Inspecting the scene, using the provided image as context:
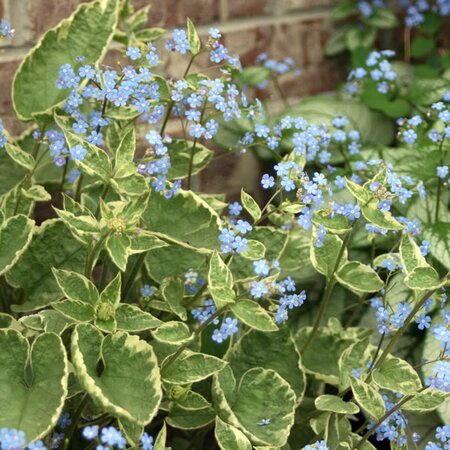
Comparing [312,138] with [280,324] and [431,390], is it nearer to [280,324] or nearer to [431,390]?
[280,324]

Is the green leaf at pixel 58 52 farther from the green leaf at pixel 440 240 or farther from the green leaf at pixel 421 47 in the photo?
the green leaf at pixel 421 47

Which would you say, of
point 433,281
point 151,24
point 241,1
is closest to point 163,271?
point 433,281

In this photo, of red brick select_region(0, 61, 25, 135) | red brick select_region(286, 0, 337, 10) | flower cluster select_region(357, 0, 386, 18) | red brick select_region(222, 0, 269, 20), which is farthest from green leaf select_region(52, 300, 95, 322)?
flower cluster select_region(357, 0, 386, 18)

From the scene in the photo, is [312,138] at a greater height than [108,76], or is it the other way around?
[108,76]

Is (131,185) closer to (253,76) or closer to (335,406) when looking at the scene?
(335,406)

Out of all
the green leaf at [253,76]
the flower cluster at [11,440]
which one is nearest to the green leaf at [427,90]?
the green leaf at [253,76]

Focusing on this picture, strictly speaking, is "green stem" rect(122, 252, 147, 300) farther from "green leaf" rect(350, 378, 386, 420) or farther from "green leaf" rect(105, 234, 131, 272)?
"green leaf" rect(350, 378, 386, 420)
